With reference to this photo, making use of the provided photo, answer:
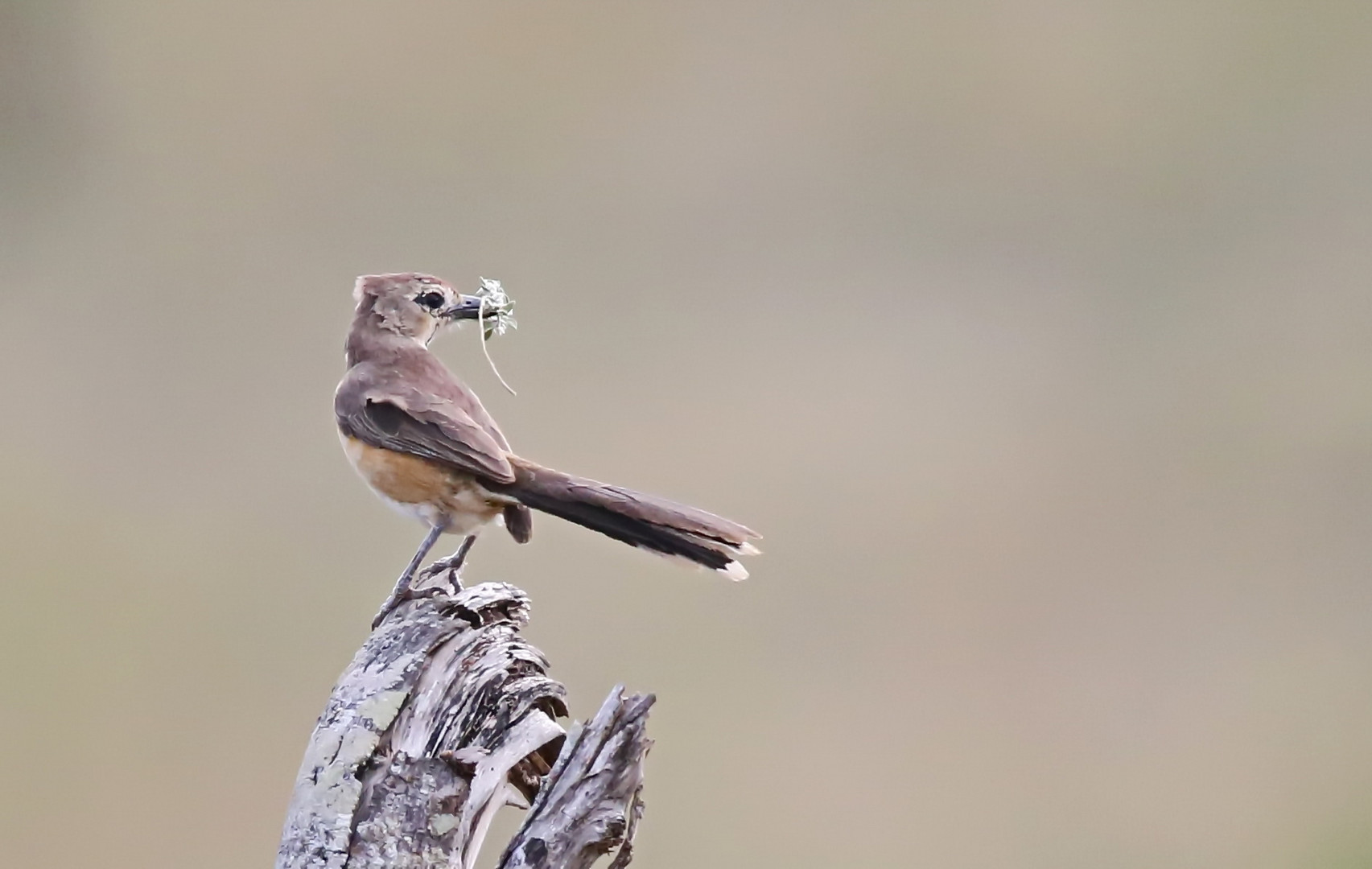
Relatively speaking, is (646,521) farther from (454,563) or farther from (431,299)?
(431,299)

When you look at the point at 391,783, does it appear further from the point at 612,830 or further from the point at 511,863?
the point at 612,830

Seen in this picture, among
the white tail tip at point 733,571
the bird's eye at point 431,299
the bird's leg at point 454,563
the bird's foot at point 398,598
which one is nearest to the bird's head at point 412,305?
the bird's eye at point 431,299

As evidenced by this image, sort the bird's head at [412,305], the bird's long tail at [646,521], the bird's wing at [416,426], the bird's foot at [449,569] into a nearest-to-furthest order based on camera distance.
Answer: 1. the bird's long tail at [646,521]
2. the bird's wing at [416,426]
3. the bird's foot at [449,569]
4. the bird's head at [412,305]

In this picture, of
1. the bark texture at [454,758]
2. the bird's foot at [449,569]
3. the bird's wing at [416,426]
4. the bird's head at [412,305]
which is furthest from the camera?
the bird's head at [412,305]

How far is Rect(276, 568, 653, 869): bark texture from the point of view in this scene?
Answer: 2121mm

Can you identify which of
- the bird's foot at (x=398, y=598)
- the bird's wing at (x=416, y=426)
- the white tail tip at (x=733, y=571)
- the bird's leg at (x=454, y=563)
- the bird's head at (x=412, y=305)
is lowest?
the bird's foot at (x=398, y=598)

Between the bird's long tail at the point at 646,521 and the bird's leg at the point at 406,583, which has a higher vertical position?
the bird's long tail at the point at 646,521

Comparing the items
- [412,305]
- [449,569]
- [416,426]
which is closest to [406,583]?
[449,569]

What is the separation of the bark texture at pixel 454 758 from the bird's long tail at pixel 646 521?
24 cm

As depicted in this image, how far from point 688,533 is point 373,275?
115 cm

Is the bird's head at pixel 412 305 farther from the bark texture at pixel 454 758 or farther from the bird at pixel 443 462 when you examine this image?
the bark texture at pixel 454 758

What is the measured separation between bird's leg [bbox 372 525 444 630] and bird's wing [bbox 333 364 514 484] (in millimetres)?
187

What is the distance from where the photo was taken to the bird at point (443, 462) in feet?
7.95

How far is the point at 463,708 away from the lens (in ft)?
7.86
